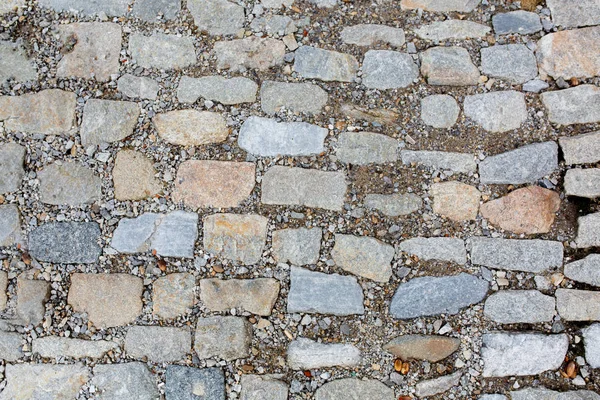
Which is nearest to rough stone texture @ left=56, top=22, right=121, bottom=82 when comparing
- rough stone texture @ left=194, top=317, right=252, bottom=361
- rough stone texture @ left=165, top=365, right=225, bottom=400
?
rough stone texture @ left=194, top=317, right=252, bottom=361

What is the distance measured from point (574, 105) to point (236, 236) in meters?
1.71

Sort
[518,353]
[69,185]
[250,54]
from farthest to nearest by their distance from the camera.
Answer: [250,54] < [69,185] < [518,353]

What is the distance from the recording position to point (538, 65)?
2.62 m

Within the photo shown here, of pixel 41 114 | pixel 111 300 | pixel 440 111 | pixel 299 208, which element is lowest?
pixel 111 300

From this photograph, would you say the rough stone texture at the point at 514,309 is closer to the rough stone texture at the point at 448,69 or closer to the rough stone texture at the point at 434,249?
the rough stone texture at the point at 434,249

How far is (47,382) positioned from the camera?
247 cm

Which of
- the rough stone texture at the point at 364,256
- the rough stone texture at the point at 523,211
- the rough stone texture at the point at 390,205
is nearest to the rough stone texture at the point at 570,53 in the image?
the rough stone texture at the point at 523,211

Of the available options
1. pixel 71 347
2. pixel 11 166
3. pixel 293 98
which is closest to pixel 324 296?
pixel 293 98

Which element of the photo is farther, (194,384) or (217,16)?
(217,16)

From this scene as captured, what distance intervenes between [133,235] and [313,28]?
4.35 ft

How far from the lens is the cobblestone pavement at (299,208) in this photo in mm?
2434

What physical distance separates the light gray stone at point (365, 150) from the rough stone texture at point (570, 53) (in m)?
0.86

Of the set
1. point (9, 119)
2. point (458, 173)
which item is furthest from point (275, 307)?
point (9, 119)

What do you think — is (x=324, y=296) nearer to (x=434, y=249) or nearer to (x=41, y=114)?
(x=434, y=249)
